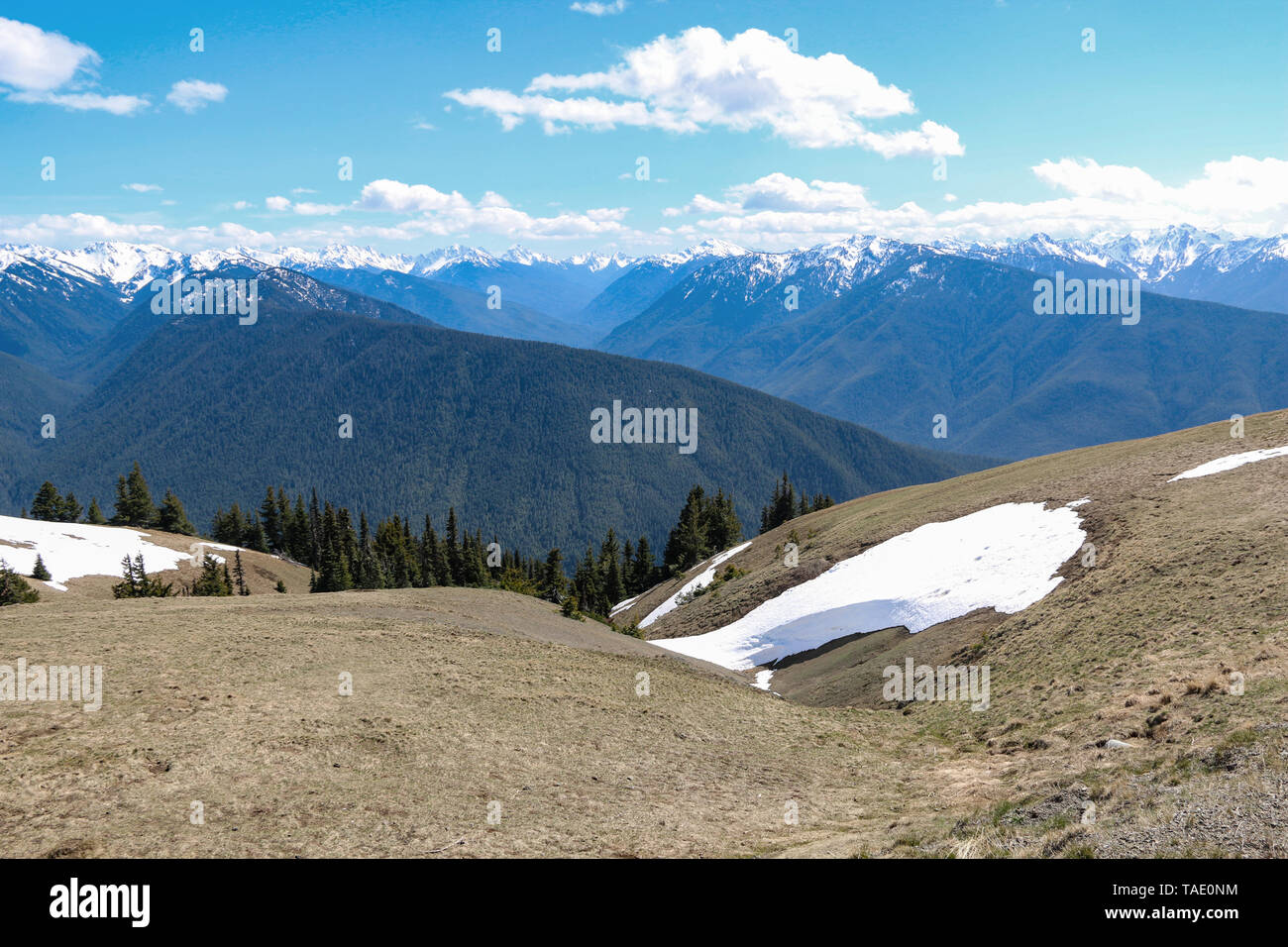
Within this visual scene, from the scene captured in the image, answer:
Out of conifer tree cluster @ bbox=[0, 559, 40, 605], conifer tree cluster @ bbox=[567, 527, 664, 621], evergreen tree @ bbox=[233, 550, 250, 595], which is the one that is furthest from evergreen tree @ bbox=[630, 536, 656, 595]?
conifer tree cluster @ bbox=[0, 559, 40, 605]

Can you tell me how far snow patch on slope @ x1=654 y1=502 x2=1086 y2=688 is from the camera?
36.2m

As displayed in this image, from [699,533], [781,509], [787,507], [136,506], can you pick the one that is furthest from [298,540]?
[787,507]

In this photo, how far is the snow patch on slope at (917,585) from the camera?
36.2 metres

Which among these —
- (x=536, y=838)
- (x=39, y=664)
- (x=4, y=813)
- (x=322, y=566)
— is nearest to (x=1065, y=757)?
(x=536, y=838)

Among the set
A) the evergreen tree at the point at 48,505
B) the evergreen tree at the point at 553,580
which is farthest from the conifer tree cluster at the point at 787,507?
the evergreen tree at the point at 48,505

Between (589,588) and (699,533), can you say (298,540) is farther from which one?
(699,533)

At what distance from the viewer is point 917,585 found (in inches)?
1588

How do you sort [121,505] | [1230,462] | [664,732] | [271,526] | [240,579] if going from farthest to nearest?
1. [271,526]
2. [121,505]
3. [240,579]
4. [1230,462]
5. [664,732]

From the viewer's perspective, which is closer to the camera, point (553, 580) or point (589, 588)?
point (589, 588)

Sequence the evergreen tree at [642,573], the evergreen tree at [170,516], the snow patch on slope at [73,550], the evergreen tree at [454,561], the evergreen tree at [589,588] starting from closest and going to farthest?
the snow patch on slope at [73,550]
the evergreen tree at [589,588]
the evergreen tree at [454,561]
the evergreen tree at [642,573]
the evergreen tree at [170,516]

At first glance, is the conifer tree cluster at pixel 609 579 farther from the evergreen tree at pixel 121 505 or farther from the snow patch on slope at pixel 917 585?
the evergreen tree at pixel 121 505

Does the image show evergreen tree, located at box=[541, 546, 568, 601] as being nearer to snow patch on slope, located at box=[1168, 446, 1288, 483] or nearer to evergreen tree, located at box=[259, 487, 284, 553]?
evergreen tree, located at box=[259, 487, 284, 553]
